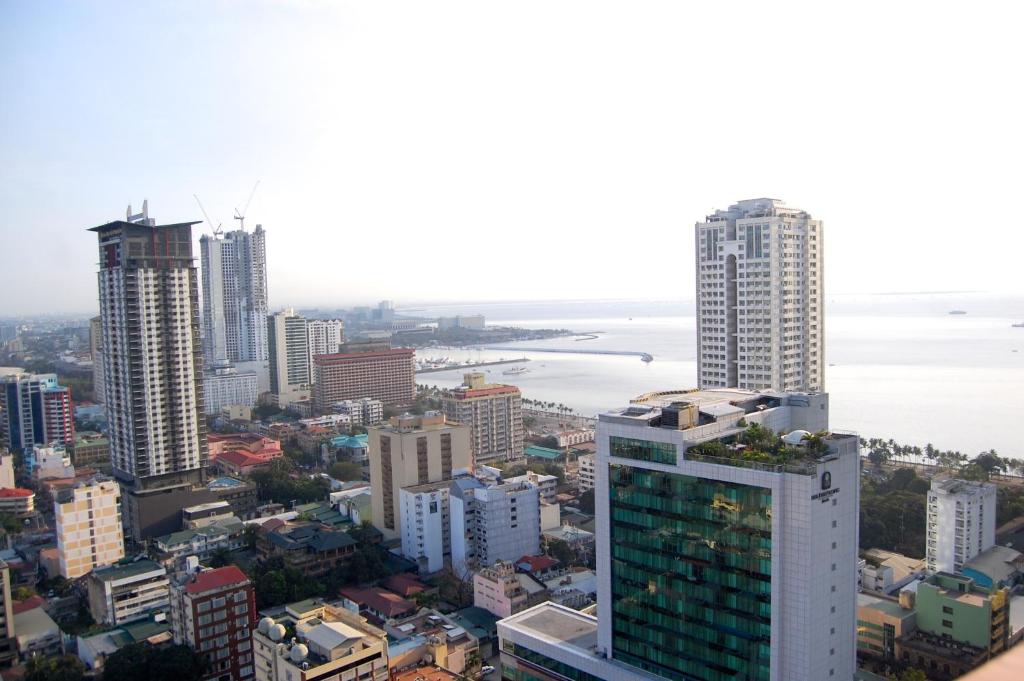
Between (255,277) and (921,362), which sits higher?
(255,277)

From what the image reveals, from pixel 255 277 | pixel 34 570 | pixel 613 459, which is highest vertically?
pixel 255 277

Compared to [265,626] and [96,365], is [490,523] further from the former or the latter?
[96,365]

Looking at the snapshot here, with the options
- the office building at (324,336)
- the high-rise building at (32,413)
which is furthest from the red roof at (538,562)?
the office building at (324,336)

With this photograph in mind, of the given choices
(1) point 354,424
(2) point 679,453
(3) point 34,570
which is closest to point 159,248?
(3) point 34,570

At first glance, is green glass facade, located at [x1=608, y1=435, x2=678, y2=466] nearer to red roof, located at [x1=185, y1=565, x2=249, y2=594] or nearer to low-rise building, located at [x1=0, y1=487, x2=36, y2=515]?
red roof, located at [x1=185, y1=565, x2=249, y2=594]

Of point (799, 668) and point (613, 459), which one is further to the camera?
point (613, 459)

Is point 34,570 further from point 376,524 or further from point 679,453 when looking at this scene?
point 679,453

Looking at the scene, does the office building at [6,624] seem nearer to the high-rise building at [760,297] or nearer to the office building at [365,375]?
the high-rise building at [760,297]
